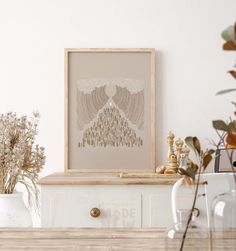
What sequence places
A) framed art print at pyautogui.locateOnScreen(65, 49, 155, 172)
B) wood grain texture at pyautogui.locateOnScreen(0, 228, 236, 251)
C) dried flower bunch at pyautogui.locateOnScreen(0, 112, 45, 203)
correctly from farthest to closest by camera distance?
framed art print at pyautogui.locateOnScreen(65, 49, 155, 172) < dried flower bunch at pyautogui.locateOnScreen(0, 112, 45, 203) < wood grain texture at pyautogui.locateOnScreen(0, 228, 236, 251)

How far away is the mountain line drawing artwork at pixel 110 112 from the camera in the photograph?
3207 millimetres

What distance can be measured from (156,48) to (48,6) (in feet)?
2.45

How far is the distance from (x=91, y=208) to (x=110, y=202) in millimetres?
104

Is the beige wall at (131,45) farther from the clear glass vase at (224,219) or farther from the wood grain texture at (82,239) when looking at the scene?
the clear glass vase at (224,219)

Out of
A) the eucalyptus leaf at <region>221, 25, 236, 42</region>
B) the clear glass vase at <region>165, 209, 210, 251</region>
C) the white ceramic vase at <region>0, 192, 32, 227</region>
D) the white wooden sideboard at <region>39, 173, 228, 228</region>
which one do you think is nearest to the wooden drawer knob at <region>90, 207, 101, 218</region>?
the white wooden sideboard at <region>39, 173, 228, 228</region>

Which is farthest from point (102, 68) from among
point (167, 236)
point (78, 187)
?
point (167, 236)

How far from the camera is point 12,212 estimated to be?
1661mm

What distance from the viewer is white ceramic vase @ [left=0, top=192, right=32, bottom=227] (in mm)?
1654

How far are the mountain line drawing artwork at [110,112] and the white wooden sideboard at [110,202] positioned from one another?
1.95 ft

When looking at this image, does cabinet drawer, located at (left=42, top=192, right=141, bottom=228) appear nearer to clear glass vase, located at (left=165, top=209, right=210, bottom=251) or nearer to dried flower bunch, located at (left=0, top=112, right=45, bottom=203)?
dried flower bunch, located at (left=0, top=112, right=45, bottom=203)

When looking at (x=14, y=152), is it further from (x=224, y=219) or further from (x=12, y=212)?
(x=224, y=219)

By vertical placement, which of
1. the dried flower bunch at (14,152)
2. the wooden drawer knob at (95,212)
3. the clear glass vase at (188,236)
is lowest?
the wooden drawer knob at (95,212)

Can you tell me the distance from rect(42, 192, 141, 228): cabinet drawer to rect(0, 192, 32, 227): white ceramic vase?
3.05 ft

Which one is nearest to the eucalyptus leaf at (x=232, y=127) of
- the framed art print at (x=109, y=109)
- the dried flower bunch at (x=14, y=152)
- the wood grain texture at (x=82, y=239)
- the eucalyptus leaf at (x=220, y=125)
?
the eucalyptus leaf at (x=220, y=125)
